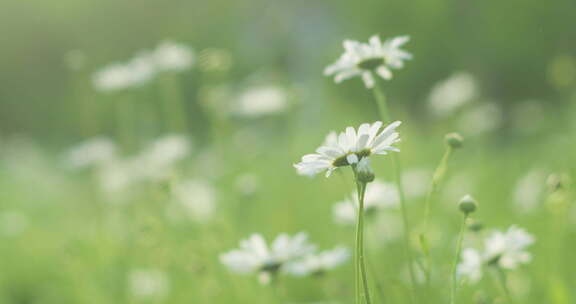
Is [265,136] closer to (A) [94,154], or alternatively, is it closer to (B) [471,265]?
(A) [94,154]

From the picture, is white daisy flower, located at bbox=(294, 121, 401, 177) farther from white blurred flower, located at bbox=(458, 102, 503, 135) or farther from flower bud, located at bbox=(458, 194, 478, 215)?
white blurred flower, located at bbox=(458, 102, 503, 135)

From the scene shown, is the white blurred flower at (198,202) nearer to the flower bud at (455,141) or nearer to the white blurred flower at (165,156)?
the white blurred flower at (165,156)

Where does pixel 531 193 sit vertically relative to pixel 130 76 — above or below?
below

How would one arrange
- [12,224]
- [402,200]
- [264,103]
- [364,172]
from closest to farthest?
[364,172] → [402,200] → [264,103] → [12,224]

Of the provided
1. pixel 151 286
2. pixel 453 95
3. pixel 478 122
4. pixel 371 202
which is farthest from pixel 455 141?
pixel 478 122

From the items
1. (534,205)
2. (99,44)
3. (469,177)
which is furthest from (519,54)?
(99,44)

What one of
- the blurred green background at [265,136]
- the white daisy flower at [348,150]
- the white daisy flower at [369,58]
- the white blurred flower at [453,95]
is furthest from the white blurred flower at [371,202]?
the white blurred flower at [453,95]
